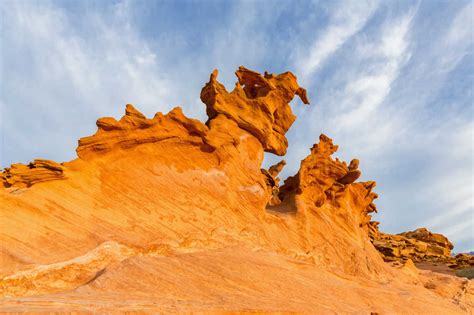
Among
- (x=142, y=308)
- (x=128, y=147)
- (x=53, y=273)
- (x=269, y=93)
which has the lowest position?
(x=142, y=308)

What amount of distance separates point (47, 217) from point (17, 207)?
20.1 inches

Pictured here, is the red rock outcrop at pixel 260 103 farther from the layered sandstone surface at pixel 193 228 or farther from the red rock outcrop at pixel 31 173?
the red rock outcrop at pixel 31 173

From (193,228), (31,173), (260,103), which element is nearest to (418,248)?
(260,103)

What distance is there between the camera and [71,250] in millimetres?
6160

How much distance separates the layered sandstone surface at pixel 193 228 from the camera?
17.5ft

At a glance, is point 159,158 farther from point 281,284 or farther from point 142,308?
point 142,308

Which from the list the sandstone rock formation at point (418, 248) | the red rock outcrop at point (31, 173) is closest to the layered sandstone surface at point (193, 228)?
the red rock outcrop at point (31, 173)

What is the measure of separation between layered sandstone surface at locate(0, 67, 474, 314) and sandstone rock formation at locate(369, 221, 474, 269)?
15835mm

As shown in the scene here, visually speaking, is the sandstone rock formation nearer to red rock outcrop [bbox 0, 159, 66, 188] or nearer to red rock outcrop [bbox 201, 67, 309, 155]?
red rock outcrop [bbox 201, 67, 309, 155]

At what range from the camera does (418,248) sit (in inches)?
1384

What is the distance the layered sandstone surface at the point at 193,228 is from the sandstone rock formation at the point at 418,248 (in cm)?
1583

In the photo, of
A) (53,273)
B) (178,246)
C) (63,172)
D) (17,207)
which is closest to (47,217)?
(17,207)

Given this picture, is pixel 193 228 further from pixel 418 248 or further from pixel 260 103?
pixel 418 248

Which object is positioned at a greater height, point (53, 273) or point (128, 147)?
point (128, 147)
